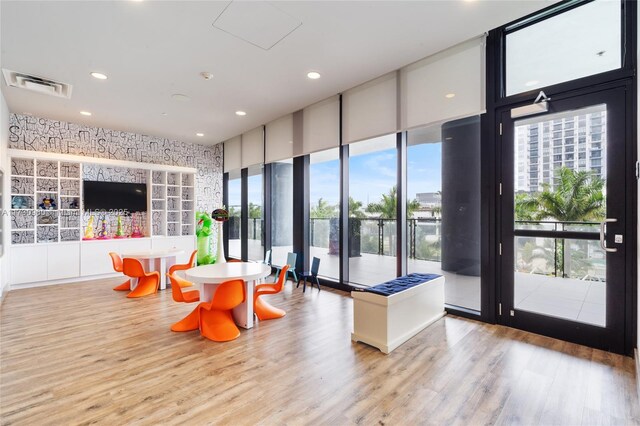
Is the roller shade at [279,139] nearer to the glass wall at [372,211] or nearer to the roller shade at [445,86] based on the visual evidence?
the glass wall at [372,211]

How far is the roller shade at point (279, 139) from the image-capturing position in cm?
629

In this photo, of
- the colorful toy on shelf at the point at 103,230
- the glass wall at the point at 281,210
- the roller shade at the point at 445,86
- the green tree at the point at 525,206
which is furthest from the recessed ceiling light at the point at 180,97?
the green tree at the point at 525,206

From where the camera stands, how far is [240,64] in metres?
4.02

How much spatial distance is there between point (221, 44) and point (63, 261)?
538 cm

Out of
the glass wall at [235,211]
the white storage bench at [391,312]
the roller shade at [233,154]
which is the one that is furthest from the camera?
the glass wall at [235,211]

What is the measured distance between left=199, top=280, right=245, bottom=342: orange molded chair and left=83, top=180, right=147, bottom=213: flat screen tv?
15.9ft

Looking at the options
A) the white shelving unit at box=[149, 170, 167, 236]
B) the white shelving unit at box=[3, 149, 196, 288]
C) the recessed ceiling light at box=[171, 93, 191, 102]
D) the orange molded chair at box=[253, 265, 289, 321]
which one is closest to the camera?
the orange molded chair at box=[253, 265, 289, 321]

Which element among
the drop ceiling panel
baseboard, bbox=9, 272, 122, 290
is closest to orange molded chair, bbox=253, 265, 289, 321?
the drop ceiling panel

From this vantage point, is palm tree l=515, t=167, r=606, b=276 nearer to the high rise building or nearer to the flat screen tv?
the high rise building

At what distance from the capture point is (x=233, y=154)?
8266 millimetres

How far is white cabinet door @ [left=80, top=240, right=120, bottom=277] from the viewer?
6.19 metres

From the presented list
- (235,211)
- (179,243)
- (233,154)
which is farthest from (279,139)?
(179,243)

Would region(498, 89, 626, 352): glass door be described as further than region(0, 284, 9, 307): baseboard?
No

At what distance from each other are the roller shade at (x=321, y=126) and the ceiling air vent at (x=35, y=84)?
12.3ft
